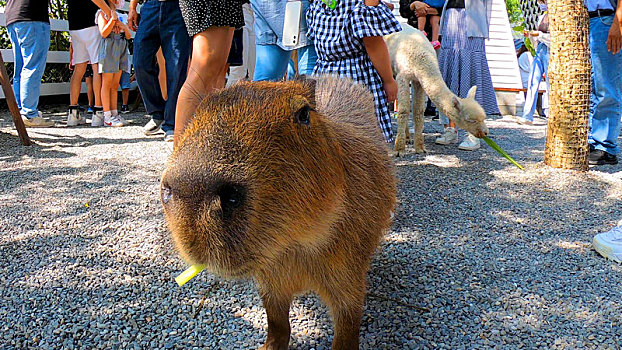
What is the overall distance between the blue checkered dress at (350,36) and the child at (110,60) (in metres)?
4.81

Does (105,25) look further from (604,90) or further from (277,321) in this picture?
(277,321)

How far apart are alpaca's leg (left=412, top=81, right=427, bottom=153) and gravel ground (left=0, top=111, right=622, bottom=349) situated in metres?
1.25

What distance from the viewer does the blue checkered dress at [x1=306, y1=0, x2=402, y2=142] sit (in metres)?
3.57

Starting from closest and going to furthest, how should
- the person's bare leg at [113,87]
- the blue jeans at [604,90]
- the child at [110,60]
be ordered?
the blue jeans at [604,90]
the child at [110,60]
the person's bare leg at [113,87]

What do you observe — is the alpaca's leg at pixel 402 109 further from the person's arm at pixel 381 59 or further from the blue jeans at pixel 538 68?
the blue jeans at pixel 538 68

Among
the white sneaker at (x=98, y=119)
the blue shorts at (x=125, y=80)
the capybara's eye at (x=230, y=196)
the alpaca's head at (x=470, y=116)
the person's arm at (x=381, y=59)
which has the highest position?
the person's arm at (x=381, y=59)

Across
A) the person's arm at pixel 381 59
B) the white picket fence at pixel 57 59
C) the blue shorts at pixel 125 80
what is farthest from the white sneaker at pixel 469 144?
the white picket fence at pixel 57 59

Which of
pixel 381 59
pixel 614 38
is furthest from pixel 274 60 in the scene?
pixel 614 38

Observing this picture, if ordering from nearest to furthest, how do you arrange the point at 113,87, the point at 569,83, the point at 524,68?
the point at 569,83 → the point at 113,87 → the point at 524,68

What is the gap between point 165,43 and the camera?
559cm

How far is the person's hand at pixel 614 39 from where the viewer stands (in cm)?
474

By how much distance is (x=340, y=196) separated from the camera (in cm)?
174

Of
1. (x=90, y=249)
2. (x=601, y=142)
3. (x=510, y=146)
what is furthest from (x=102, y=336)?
(x=510, y=146)

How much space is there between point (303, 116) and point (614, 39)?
14.8 feet
